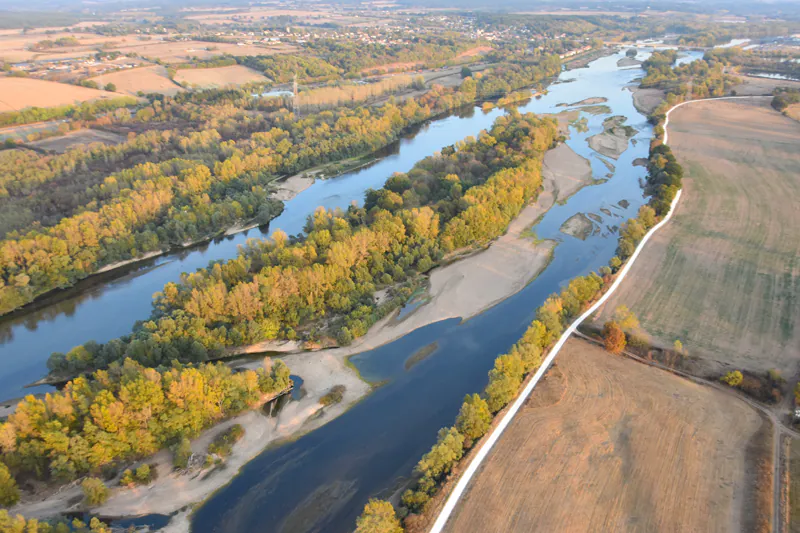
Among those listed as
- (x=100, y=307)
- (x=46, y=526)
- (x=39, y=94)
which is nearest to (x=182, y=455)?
(x=46, y=526)

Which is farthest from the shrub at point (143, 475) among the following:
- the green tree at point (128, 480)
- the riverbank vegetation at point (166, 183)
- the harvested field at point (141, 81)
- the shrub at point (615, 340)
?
the harvested field at point (141, 81)

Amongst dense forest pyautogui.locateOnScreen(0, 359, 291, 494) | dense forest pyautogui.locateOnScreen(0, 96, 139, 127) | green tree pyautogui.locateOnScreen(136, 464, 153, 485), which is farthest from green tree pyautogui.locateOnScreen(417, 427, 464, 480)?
dense forest pyautogui.locateOnScreen(0, 96, 139, 127)

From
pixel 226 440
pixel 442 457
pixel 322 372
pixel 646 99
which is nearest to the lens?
pixel 442 457

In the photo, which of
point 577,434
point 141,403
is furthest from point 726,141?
point 141,403

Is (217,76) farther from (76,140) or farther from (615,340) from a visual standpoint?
(615,340)

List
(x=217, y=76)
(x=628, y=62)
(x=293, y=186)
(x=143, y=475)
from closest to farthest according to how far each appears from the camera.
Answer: (x=143, y=475)
(x=293, y=186)
(x=217, y=76)
(x=628, y=62)

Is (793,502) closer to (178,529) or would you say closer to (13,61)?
(178,529)
